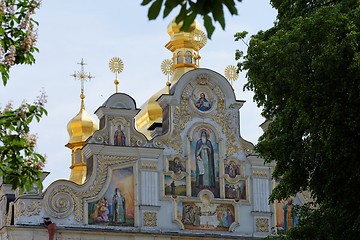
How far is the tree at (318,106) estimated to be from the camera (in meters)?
15.7

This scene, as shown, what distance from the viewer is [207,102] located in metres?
27.9

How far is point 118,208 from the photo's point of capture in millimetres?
26359

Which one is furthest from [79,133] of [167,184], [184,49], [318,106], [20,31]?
[20,31]

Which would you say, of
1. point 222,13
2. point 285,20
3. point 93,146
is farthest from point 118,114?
point 222,13

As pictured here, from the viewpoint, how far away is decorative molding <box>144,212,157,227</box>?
26.5m

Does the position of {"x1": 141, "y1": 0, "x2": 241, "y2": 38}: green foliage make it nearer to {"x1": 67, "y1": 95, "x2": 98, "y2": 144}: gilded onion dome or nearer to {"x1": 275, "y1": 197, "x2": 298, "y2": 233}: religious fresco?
Result: {"x1": 275, "y1": 197, "x2": 298, "y2": 233}: religious fresco

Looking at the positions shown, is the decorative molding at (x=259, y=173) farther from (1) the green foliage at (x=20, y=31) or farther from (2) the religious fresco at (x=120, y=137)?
(1) the green foliage at (x=20, y=31)

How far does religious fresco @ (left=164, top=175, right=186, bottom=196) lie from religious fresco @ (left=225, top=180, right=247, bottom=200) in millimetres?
1297

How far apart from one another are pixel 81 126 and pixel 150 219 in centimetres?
867

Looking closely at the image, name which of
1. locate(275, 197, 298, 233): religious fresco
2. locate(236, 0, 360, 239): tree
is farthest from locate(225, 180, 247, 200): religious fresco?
locate(236, 0, 360, 239): tree

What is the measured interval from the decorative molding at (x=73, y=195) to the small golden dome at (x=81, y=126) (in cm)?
771

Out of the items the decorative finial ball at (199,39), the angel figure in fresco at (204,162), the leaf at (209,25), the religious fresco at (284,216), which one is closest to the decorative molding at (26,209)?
the angel figure in fresco at (204,162)

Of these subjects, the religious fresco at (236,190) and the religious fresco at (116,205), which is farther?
the religious fresco at (236,190)

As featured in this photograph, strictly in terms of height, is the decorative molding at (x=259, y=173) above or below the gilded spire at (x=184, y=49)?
below
